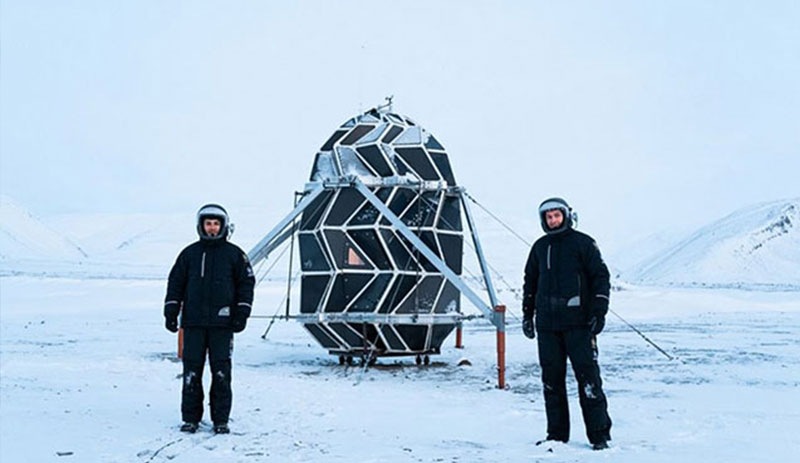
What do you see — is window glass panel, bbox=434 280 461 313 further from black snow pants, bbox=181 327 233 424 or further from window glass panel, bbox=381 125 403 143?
black snow pants, bbox=181 327 233 424

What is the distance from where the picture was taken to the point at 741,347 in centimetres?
1820

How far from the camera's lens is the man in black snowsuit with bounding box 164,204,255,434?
26.0 feet

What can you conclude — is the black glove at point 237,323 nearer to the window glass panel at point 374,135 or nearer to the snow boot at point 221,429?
the snow boot at point 221,429

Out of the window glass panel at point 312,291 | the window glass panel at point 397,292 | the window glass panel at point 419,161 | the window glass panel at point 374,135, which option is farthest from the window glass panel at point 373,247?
the window glass panel at point 374,135

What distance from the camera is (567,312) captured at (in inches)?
290

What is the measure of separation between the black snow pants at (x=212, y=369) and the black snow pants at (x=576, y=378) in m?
2.75

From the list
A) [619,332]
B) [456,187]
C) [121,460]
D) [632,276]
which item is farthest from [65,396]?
[632,276]

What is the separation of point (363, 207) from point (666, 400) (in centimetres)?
623

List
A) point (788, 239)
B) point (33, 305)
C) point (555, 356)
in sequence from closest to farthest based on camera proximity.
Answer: point (555, 356)
point (33, 305)
point (788, 239)

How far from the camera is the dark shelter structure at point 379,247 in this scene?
14773 mm

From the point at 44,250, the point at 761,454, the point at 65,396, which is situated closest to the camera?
the point at 761,454

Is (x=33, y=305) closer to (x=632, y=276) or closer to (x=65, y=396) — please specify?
(x=65, y=396)

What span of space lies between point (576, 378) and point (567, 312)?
0.55m

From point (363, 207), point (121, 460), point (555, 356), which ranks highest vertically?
point (363, 207)
